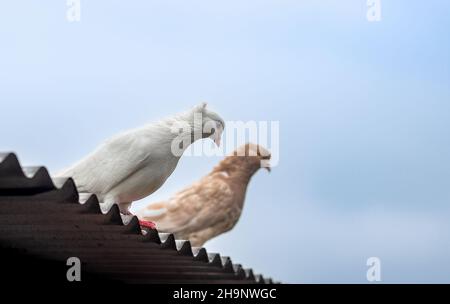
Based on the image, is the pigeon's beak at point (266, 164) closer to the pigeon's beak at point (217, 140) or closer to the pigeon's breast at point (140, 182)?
the pigeon's beak at point (217, 140)

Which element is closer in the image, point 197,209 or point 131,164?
point 131,164

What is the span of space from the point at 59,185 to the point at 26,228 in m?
0.80

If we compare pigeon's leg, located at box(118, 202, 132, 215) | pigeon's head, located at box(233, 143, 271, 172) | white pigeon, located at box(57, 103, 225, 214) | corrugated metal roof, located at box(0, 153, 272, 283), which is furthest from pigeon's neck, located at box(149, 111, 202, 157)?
pigeon's head, located at box(233, 143, 271, 172)

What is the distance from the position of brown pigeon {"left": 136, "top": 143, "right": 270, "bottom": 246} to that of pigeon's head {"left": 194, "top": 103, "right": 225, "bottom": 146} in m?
4.43

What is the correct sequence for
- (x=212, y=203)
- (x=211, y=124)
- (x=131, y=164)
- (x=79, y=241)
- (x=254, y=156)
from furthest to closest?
1. (x=254, y=156)
2. (x=212, y=203)
3. (x=211, y=124)
4. (x=131, y=164)
5. (x=79, y=241)

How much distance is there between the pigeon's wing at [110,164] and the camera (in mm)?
5719

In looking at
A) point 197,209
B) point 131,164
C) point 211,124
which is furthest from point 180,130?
point 197,209

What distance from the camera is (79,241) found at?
491 cm

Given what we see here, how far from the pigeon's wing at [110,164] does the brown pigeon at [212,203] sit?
4873 millimetres

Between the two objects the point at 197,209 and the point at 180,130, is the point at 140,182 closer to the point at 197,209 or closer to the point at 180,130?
the point at 180,130

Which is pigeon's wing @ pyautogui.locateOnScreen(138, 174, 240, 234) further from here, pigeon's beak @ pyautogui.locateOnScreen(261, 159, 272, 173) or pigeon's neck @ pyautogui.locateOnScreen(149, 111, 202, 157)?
pigeon's neck @ pyautogui.locateOnScreen(149, 111, 202, 157)

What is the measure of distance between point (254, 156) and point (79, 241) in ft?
22.1

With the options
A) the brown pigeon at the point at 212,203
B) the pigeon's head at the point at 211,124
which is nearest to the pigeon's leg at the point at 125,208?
the pigeon's head at the point at 211,124

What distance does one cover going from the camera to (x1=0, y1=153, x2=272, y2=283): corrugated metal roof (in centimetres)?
383
